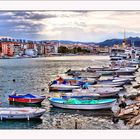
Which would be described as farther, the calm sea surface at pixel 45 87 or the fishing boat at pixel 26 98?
→ the fishing boat at pixel 26 98

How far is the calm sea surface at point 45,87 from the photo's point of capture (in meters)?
8.05

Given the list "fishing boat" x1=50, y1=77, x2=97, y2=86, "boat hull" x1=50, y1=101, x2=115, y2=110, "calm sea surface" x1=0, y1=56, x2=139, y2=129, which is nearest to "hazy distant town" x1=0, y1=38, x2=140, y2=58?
"calm sea surface" x1=0, y1=56, x2=139, y2=129

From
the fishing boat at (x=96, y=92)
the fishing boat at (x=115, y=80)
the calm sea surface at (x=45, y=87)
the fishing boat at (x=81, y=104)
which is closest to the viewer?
the calm sea surface at (x=45, y=87)

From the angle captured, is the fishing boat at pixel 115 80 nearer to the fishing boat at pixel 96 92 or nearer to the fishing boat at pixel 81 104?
the fishing boat at pixel 96 92

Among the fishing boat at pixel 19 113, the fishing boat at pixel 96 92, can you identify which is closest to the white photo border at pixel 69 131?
the fishing boat at pixel 19 113

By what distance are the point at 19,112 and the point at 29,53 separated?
1.22 meters

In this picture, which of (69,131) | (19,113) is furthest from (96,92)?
(69,131)

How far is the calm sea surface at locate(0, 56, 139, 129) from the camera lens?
805 centimetres

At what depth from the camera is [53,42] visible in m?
8.30

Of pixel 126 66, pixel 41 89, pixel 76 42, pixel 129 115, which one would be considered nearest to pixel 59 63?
pixel 41 89
